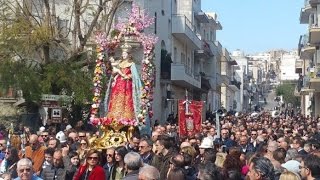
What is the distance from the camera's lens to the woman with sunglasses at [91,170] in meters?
10.4

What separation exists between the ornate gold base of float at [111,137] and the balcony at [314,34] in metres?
25.8

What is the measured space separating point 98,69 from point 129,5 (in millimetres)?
19992

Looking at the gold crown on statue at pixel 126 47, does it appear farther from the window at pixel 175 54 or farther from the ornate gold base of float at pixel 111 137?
the window at pixel 175 54

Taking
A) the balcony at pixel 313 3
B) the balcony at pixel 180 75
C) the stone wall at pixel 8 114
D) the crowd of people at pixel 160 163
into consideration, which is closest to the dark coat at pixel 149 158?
the crowd of people at pixel 160 163

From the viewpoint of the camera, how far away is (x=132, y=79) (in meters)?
17.3

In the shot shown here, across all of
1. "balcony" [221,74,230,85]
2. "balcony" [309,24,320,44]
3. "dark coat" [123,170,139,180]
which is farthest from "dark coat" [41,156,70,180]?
"balcony" [221,74,230,85]

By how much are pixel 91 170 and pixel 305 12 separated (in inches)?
1688

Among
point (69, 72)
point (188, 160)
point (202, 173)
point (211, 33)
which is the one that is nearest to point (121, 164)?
point (188, 160)

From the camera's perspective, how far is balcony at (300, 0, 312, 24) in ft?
162

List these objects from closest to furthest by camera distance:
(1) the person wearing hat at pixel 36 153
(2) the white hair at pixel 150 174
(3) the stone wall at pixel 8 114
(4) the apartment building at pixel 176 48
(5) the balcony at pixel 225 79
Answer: (2) the white hair at pixel 150 174, (1) the person wearing hat at pixel 36 153, (3) the stone wall at pixel 8 114, (4) the apartment building at pixel 176 48, (5) the balcony at pixel 225 79

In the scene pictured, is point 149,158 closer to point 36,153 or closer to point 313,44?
point 36,153

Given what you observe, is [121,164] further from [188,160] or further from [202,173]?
[202,173]

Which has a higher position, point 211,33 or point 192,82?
point 211,33

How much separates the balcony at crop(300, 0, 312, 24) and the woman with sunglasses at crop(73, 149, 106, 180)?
39.4 meters
